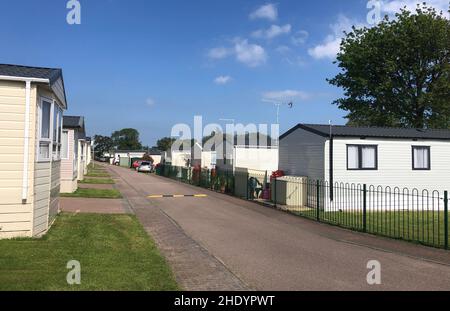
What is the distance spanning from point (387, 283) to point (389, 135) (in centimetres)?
1311

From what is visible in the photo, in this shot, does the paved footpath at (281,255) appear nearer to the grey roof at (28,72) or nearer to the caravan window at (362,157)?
the grey roof at (28,72)

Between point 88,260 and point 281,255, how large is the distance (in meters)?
3.79

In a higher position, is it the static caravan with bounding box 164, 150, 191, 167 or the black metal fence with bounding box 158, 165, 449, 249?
the static caravan with bounding box 164, 150, 191, 167

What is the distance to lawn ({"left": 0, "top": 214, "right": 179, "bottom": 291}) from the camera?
5.98 metres

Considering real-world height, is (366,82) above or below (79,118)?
above

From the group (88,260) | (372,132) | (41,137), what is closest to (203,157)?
(372,132)

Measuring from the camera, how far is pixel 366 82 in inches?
1422

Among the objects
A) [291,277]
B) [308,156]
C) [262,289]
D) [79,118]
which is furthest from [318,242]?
[79,118]

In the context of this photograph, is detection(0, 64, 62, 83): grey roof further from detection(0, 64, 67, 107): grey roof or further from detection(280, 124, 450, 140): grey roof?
detection(280, 124, 450, 140): grey roof

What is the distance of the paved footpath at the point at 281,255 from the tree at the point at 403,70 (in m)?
25.7

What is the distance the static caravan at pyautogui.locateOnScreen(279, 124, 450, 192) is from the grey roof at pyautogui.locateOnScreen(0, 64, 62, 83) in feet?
37.4

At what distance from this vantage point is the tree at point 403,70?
33.6 meters

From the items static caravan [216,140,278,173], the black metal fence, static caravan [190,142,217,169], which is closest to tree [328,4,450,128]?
static caravan [216,140,278,173]
